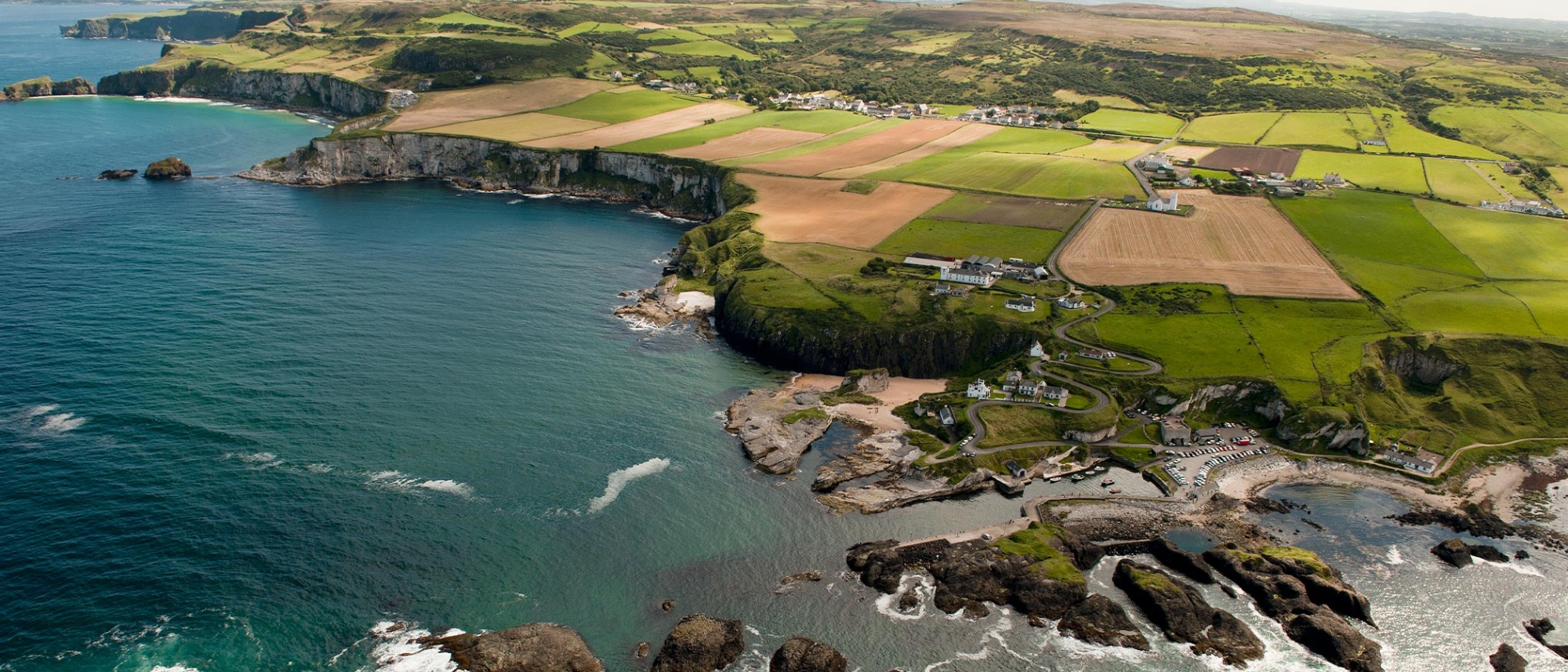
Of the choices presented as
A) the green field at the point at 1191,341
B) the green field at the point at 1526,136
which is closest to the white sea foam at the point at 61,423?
the green field at the point at 1191,341

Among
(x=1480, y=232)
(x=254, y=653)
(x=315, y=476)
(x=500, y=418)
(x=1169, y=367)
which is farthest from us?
(x=1480, y=232)

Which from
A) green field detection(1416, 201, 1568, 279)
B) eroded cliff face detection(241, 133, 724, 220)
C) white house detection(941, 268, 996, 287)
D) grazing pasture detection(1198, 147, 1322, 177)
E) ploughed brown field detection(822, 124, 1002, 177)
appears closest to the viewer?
white house detection(941, 268, 996, 287)

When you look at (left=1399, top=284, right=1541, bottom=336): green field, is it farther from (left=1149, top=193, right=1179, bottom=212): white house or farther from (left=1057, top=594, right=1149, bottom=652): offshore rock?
(left=1057, top=594, right=1149, bottom=652): offshore rock

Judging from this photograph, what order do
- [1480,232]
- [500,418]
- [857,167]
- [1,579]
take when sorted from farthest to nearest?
[857,167]
[1480,232]
[500,418]
[1,579]

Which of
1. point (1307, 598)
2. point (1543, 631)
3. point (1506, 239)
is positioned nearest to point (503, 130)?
point (1307, 598)

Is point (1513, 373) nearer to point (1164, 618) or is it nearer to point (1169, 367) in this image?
point (1169, 367)

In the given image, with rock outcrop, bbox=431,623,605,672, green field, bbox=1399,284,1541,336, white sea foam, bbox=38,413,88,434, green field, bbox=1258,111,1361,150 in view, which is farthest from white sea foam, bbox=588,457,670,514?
green field, bbox=1258,111,1361,150

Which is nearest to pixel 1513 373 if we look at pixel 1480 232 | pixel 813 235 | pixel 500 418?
pixel 1480 232
